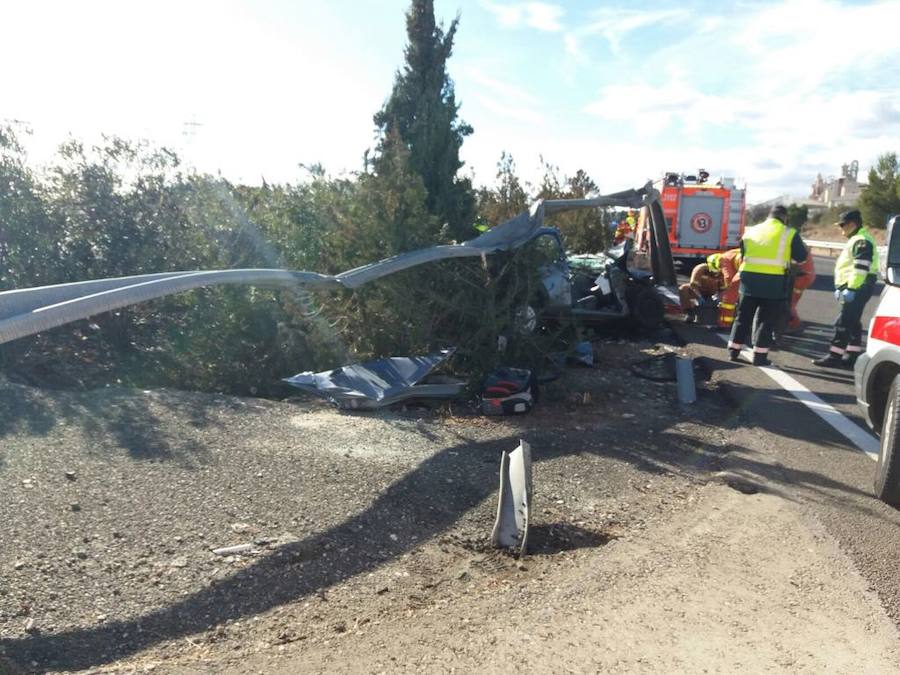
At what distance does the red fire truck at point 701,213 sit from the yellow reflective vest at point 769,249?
34.8ft

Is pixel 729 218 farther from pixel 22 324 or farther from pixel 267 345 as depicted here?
pixel 22 324

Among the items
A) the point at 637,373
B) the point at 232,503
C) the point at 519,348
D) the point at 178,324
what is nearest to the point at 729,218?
the point at 637,373

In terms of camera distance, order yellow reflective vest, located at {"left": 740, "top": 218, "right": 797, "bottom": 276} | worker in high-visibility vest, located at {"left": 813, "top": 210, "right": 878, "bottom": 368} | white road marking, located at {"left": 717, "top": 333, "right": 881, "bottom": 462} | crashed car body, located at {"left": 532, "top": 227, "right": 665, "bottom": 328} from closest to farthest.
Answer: white road marking, located at {"left": 717, "top": 333, "right": 881, "bottom": 462}, yellow reflective vest, located at {"left": 740, "top": 218, "right": 797, "bottom": 276}, worker in high-visibility vest, located at {"left": 813, "top": 210, "right": 878, "bottom": 368}, crashed car body, located at {"left": 532, "top": 227, "right": 665, "bottom": 328}

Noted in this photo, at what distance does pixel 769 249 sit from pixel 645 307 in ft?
8.25

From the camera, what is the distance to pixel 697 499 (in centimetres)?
491

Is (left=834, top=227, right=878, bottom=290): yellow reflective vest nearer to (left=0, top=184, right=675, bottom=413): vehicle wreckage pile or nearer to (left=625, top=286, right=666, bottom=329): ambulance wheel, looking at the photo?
(left=0, top=184, right=675, bottom=413): vehicle wreckage pile

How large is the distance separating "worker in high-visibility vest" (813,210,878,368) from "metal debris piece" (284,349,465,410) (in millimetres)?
5222

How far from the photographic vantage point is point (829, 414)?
712cm

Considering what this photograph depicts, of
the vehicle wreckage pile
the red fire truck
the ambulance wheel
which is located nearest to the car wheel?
the vehicle wreckage pile

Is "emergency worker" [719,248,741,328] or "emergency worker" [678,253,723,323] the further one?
"emergency worker" [678,253,723,323]

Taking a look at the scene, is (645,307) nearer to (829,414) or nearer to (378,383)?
(829,414)

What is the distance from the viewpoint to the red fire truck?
1980 centimetres

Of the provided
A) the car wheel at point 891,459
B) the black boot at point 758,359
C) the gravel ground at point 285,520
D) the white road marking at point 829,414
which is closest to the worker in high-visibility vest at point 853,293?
the black boot at point 758,359

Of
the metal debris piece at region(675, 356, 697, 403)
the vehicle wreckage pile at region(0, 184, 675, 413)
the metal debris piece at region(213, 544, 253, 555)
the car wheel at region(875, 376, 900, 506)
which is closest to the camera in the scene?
the metal debris piece at region(213, 544, 253, 555)
